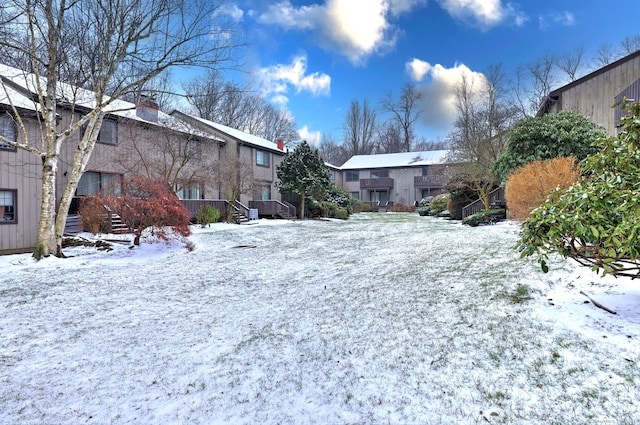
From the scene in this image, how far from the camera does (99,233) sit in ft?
40.5

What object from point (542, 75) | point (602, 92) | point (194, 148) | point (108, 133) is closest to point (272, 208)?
point (194, 148)

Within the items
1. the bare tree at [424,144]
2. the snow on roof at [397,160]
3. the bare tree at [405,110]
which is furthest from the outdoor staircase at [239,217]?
the bare tree at [424,144]

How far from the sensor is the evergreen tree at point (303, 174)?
22422mm

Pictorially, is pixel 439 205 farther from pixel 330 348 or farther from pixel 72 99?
pixel 330 348

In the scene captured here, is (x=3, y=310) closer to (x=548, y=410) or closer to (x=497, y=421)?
(x=497, y=421)

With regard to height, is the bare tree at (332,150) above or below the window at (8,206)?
above

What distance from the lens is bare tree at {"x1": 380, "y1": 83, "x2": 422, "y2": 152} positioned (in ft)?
155

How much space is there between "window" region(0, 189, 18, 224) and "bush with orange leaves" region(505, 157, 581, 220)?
51.5 feet

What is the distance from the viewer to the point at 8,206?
34.9 feet

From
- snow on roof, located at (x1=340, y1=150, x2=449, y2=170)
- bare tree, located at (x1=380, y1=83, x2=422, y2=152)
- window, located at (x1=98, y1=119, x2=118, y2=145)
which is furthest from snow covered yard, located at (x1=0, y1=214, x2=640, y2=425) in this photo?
bare tree, located at (x1=380, y1=83, x2=422, y2=152)

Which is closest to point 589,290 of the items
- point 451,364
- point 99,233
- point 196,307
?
point 451,364

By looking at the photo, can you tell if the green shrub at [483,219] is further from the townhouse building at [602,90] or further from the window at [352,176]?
the window at [352,176]

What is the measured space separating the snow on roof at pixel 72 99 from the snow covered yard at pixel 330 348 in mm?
5927

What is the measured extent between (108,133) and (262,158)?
11.3m
